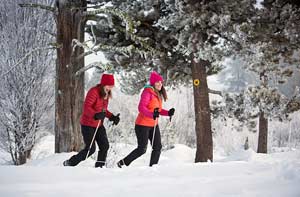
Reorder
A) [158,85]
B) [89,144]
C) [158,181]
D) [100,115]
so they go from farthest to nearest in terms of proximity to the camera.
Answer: [158,85] < [89,144] < [100,115] < [158,181]

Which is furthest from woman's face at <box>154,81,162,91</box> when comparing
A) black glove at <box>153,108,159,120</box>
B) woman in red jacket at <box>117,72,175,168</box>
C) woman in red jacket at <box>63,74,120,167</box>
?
woman in red jacket at <box>63,74,120,167</box>

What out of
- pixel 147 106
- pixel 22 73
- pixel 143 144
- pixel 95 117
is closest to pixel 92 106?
pixel 95 117

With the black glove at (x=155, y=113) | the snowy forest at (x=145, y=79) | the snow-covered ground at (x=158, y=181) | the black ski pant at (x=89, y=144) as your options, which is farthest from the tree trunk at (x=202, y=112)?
the snow-covered ground at (x=158, y=181)

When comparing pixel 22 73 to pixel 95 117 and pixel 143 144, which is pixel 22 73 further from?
pixel 143 144

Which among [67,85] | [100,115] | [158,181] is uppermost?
[67,85]

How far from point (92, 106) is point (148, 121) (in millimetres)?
901

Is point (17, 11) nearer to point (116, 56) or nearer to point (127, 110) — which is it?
point (116, 56)

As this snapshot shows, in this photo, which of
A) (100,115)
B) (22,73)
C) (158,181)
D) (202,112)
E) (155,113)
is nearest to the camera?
(158,181)

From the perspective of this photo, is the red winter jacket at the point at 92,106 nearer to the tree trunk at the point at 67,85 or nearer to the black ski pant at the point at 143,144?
the black ski pant at the point at 143,144

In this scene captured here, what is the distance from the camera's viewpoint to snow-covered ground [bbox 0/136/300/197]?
111 inches

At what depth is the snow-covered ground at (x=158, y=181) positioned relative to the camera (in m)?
2.83

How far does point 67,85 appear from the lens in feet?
24.2

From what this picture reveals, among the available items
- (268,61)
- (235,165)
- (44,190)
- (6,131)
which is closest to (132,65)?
(268,61)

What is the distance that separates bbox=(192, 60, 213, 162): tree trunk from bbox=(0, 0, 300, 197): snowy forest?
→ 24mm
